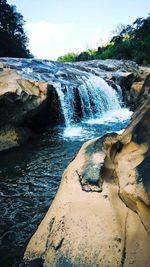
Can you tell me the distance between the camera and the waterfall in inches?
484

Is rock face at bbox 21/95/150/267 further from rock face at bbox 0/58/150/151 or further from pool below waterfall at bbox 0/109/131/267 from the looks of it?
rock face at bbox 0/58/150/151

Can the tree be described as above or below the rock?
above

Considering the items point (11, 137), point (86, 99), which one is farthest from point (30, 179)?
point (86, 99)

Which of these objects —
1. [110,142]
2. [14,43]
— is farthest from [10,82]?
[14,43]

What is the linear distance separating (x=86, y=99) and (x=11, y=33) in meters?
25.2

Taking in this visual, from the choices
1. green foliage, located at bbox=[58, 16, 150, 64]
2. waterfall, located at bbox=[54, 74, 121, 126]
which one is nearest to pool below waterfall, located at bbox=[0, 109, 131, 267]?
waterfall, located at bbox=[54, 74, 121, 126]

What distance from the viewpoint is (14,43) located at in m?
32.5

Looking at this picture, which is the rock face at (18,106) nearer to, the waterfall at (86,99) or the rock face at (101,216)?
the waterfall at (86,99)

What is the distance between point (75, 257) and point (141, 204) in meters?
0.72

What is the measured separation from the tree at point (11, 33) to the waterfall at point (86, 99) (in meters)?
17.9

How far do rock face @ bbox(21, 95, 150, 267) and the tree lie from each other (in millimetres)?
28629

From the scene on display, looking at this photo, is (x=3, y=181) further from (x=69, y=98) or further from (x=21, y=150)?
(x=69, y=98)

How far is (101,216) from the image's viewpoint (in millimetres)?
2828

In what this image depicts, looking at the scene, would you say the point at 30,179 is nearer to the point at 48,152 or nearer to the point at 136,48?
the point at 48,152
